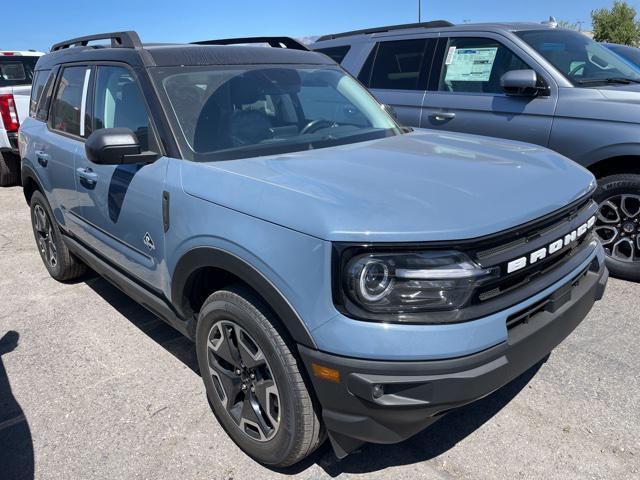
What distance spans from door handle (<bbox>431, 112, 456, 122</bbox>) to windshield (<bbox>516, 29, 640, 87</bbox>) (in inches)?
34.1

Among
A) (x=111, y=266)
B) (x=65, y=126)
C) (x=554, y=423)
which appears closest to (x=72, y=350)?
(x=111, y=266)

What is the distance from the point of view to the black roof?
290cm

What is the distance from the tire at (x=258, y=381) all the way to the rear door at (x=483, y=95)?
3.25 meters

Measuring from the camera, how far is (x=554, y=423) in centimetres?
259

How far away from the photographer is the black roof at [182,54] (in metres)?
2.90

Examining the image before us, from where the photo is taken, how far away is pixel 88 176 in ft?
10.9

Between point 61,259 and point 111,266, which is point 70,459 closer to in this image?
point 111,266

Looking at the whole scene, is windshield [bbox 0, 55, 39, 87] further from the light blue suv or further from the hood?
the hood

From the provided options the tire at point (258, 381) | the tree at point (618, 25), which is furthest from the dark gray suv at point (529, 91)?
the tree at point (618, 25)

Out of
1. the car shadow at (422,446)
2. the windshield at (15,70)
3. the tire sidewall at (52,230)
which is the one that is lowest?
the car shadow at (422,446)

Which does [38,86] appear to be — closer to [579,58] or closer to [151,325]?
[151,325]

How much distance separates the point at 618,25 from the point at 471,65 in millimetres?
43429

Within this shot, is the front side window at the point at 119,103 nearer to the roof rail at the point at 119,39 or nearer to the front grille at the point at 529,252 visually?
the roof rail at the point at 119,39

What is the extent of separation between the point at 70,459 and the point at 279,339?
4.25 feet
